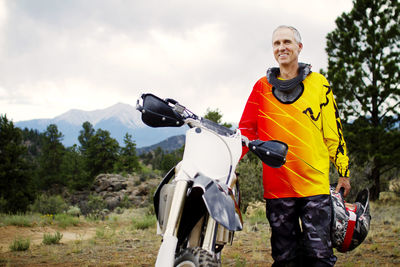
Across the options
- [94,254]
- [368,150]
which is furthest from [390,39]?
[94,254]

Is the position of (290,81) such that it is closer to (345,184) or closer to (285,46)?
(285,46)

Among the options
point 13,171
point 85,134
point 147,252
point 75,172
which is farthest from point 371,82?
point 85,134

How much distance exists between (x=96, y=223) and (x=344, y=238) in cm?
885

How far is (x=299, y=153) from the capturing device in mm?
2459

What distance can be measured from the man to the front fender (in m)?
1.08

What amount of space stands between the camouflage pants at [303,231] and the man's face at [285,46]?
3.32ft

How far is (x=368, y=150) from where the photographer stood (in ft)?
43.0

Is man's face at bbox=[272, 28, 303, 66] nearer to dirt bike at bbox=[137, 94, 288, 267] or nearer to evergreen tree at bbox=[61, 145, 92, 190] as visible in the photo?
dirt bike at bbox=[137, 94, 288, 267]

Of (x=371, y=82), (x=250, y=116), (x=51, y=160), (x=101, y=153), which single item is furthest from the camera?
(x=51, y=160)

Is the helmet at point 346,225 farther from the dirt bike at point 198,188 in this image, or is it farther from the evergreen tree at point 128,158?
the evergreen tree at point 128,158

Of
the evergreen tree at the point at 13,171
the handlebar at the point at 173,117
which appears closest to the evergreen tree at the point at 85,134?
the evergreen tree at the point at 13,171

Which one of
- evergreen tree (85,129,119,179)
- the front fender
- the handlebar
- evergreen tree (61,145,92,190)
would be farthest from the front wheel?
evergreen tree (85,129,119,179)

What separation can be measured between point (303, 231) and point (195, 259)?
128 cm

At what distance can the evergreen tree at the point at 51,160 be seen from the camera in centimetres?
3288
